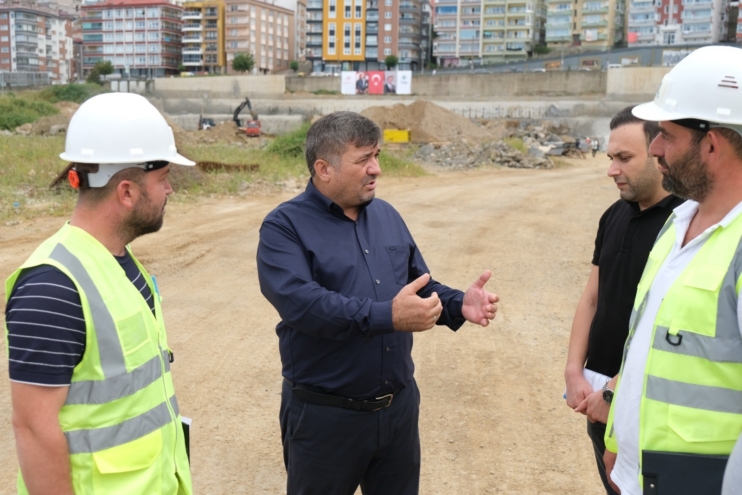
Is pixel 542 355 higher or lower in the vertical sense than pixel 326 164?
lower

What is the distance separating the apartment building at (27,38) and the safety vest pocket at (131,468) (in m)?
128

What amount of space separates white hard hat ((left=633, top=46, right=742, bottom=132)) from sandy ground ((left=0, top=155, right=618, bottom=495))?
2.84 metres

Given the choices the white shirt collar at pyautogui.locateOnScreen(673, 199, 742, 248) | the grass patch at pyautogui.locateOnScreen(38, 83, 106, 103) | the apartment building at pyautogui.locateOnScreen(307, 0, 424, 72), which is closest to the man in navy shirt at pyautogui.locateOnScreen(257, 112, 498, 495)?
the white shirt collar at pyautogui.locateOnScreen(673, 199, 742, 248)

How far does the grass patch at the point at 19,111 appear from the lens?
135 ft

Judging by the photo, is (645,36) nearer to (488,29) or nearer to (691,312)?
(488,29)

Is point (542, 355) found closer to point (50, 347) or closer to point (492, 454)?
point (492, 454)

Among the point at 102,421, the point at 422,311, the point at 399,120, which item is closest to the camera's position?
the point at 102,421

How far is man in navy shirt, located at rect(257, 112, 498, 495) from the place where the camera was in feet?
10.1

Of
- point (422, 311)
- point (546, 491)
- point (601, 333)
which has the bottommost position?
point (546, 491)

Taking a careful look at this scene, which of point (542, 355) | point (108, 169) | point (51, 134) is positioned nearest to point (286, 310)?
point (108, 169)

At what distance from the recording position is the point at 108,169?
7.72ft

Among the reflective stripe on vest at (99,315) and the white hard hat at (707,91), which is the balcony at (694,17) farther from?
the reflective stripe on vest at (99,315)

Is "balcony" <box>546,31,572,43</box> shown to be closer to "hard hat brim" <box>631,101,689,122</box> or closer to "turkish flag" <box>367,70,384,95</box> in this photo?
"turkish flag" <box>367,70,384,95</box>

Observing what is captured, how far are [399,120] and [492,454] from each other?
35.1 meters
